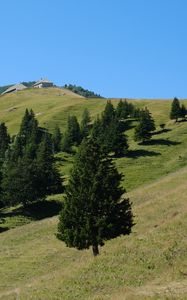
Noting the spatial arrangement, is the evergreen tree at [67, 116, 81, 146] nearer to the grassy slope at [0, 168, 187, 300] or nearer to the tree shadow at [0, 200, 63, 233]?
the tree shadow at [0, 200, 63, 233]

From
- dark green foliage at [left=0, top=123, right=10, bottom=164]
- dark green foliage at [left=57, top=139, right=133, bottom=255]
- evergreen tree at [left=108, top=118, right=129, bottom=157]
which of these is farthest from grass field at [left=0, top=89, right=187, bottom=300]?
dark green foliage at [left=0, top=123, right=10, bottom=164]

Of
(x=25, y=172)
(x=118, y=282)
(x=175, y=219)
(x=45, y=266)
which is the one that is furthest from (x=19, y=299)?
(x=25, y=172)

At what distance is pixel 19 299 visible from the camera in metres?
33.3

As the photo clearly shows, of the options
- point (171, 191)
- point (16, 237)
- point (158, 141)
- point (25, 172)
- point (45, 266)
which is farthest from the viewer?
point (158, 141)

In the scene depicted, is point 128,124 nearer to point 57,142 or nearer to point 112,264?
point 57,142

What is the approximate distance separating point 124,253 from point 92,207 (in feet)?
25.1

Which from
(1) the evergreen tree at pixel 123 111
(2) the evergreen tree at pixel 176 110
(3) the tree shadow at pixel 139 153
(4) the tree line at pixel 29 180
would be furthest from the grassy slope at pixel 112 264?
(1) the evergreen tree at pixel 123 111

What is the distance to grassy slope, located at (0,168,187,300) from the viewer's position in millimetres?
30312

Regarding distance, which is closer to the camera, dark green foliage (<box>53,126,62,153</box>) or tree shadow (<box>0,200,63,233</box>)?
tree shadow (<box>0,200,63,233</box>)

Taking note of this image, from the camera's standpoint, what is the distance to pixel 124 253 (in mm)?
39500

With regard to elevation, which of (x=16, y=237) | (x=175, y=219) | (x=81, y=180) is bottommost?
(x=16, y=237)

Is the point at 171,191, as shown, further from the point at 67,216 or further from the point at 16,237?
the point at 67,216

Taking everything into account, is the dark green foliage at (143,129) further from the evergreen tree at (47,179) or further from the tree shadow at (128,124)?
the evergreen tree at (47,179)

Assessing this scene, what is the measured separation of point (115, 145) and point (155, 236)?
73.4 metres
